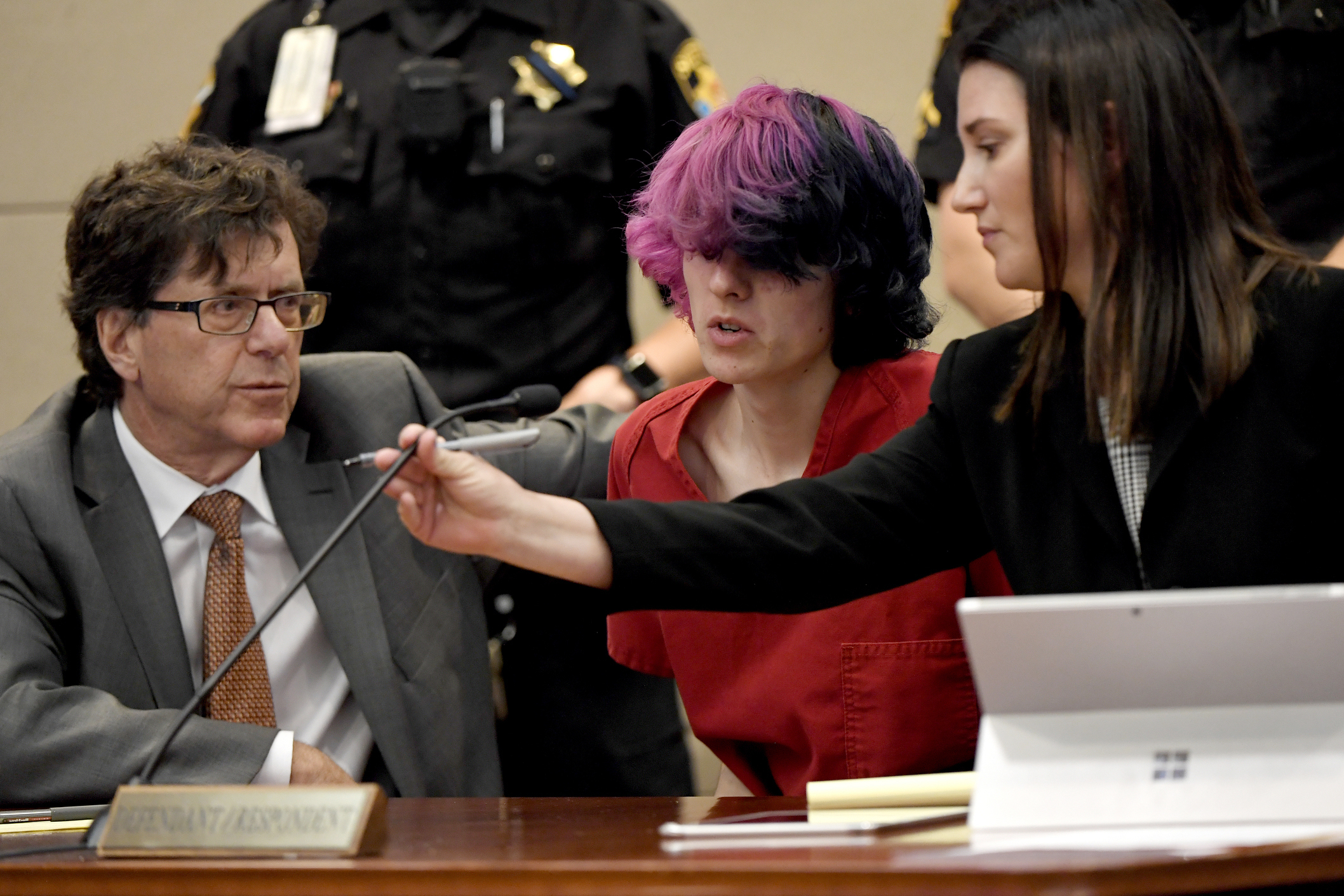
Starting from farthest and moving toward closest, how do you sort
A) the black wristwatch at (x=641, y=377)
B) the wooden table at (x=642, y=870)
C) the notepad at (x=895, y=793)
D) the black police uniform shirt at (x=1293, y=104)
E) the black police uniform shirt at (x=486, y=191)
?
the black police uniform shirt at (x=486, y=191), the black wristwatch at (x=641, y=377), the black police uniform shirt at (x=1293, y=104), the notepad at (x=895, y=793), the wooden table at (x=642, y=870)

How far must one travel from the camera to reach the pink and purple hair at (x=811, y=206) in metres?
1.72

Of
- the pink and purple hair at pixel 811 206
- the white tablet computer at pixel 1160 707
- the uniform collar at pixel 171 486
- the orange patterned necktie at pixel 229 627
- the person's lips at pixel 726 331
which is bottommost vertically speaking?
the orange patterned necktie at pixel 229 627

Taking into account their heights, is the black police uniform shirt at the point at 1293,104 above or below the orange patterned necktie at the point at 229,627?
above

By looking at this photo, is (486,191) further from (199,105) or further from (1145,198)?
(1145,198)

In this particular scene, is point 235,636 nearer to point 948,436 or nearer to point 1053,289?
point 948,436

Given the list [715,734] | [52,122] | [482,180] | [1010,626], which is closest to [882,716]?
[715,734]

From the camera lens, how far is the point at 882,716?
1662 millimetres

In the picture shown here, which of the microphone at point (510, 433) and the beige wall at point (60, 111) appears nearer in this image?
the microphone at point (510, 433)

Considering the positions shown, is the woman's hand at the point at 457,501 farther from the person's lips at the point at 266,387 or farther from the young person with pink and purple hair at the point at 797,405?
the person's lips at the point at 266,387

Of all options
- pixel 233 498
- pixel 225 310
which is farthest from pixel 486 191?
pixel 233 498

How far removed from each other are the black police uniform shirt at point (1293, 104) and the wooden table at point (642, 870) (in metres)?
1.39

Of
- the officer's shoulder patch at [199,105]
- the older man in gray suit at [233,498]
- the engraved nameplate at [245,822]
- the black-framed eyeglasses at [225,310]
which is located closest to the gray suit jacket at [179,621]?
the older man in gray suit at [233,498]

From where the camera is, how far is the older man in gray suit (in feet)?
6.14

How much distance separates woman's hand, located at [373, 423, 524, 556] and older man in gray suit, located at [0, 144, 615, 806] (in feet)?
1.95
